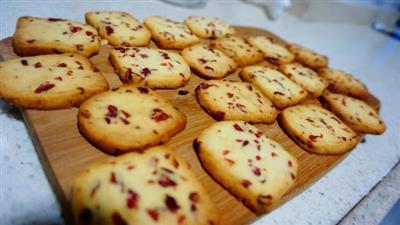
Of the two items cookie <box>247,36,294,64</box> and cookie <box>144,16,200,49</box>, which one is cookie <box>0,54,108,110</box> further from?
cookie <box>247,36,294,64</box>

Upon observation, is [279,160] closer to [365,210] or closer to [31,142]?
[365,210]

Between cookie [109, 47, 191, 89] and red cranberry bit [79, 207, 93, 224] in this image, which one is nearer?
red cranberry bit [79, 207, 93, 224]

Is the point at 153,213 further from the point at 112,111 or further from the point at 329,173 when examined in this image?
the point at 329,173

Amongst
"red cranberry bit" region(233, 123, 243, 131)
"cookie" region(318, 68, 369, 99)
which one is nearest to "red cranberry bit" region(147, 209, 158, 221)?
"red cranberry bit" region(233, 123, 243, 131)

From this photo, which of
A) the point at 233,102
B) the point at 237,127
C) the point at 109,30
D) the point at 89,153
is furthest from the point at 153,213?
the point at 109,30

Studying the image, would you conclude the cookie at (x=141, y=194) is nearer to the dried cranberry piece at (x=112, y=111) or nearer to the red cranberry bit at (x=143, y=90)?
the dried cranberry piece at (x=112, y=111)

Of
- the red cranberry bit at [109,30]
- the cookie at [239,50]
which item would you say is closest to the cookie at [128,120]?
the red cranberry bit at [109,30]
